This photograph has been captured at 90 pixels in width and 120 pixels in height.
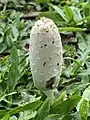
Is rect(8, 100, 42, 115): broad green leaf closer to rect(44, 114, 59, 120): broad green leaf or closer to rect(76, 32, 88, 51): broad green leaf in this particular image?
rect(44, 114, 59, 120): broad green leaf

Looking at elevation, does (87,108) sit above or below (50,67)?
below

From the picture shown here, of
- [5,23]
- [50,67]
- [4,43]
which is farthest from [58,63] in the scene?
[5,23]

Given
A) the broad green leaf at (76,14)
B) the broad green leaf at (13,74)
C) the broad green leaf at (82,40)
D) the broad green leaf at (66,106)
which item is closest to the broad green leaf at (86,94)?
the broad green leaf at (66,106)

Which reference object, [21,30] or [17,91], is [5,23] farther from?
Result: [17,91]

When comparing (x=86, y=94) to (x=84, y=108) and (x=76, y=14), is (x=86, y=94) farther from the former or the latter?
(x=76, y=14)

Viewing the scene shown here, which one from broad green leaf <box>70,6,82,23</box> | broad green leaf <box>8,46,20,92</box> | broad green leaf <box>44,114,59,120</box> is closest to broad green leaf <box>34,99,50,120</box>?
broad green leaf <box>44,114,59,120</box>
